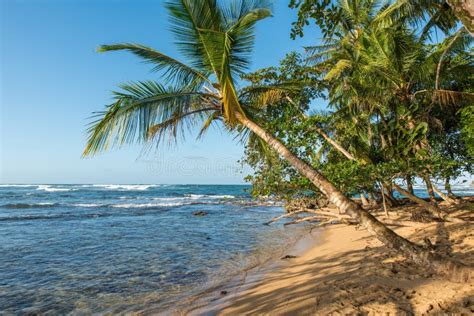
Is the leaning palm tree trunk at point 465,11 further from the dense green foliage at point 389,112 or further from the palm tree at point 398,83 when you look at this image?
the palm tree at point 398,83

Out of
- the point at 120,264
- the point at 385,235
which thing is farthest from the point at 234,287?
the point at 120,264

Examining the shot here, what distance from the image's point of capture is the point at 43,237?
12219 mm

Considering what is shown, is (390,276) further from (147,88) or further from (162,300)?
(147,88)

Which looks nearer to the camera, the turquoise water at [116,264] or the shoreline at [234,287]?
the shoreline at [234,287]

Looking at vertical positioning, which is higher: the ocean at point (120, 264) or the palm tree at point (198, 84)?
the palm tree at point (198, 84)

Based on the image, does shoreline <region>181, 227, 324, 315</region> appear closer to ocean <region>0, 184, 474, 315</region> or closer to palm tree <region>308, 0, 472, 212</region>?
ocean <region>0, 184, 474, 315</region>

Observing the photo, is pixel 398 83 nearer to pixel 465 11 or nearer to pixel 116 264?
pixel 465 11

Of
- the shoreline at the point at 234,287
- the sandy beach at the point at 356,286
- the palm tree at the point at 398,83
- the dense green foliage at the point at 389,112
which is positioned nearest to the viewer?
→ the sandy beach at the point at 356,286

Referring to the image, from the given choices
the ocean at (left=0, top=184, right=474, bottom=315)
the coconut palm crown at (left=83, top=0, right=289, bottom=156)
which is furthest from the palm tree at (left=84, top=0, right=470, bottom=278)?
the ocean at (left=0, top=184, right=474, bottom=315)

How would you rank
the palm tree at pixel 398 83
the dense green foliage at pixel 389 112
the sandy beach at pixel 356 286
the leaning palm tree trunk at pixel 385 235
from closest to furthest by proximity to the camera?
1. the leaning palm tree trunk at pixel 385 235
2. the sandy beach at pixel 356 286
3. the dense green foliage at pixel 389 112
4. the palm tree at pixel 398 83

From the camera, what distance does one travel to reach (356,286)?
15.3 ft

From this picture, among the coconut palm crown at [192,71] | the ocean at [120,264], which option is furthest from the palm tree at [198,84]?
the ocean at [120,264]

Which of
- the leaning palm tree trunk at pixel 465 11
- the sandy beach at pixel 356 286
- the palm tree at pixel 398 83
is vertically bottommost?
the sandy beach at pixel 356 286

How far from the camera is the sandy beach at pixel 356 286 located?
3.81 metres
